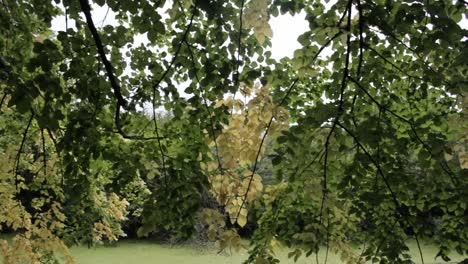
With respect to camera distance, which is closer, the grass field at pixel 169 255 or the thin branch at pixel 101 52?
the thin branch at pixel 101 52

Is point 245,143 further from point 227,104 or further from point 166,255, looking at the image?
point 166,255

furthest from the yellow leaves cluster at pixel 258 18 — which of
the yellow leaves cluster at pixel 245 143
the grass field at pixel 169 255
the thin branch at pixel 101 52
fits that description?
the grass field at pixel 169 255

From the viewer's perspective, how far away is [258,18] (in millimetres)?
970

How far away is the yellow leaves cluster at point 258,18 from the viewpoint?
948 mm

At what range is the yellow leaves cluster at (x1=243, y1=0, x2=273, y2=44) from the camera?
0.95m

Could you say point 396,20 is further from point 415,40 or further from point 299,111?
point 299,111

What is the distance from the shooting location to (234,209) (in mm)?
1160

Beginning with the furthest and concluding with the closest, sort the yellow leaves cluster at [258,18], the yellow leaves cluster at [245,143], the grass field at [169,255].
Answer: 1. the grass field at [169,255]
2. the yellow leaves cluster at [245,143]
3. the yellow leaves cluster at [258,18]

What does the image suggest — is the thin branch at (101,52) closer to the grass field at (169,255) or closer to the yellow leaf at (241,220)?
the yellow leaf at (241,220)

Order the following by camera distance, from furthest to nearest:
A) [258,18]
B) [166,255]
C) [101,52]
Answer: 1. [166,255]
2. [101,52]
3. [258,18]

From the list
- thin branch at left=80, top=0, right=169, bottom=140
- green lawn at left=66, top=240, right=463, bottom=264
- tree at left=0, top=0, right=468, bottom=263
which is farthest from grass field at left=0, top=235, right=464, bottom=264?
thin branch at left=80, top=0, right=169, bottom=140

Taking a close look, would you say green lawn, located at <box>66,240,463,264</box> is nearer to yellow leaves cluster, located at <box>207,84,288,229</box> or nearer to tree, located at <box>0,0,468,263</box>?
tree, located at <box>0,0,468,263</box>

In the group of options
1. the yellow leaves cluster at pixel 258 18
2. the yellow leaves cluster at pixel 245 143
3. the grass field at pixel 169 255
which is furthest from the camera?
the grass field at pixel 169 255

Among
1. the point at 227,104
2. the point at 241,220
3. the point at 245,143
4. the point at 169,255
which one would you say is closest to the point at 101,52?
the point at 227,104
